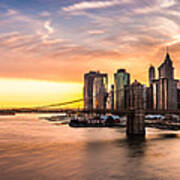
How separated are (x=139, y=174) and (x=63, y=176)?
870 cm

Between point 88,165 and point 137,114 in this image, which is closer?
point 88,165

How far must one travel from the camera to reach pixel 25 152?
153 ft

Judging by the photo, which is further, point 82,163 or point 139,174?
point 82,163

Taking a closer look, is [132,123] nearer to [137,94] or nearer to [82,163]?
[137,94]

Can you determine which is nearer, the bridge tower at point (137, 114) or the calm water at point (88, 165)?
the calm water at point (88, 165)

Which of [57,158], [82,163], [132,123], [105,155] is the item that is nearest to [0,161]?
[57,158]

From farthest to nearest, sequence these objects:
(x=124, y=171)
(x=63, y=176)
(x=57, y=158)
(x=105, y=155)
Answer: (x=105, y=155), (x=57, y=158), (x=124, y=171), (x=63, y=176)

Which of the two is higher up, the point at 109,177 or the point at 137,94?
the point at 137,94

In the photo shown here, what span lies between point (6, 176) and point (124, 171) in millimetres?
13479

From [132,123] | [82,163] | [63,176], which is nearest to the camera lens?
[63,176]

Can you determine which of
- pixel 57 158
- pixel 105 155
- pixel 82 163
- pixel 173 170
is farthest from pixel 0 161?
pixel 173 170

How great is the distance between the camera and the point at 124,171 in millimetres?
33656

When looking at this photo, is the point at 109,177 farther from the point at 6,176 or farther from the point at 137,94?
the point at 137,94

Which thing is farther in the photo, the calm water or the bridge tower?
the bridge tower
